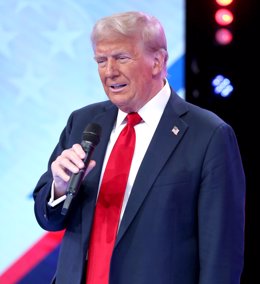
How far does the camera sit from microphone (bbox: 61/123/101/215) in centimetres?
149

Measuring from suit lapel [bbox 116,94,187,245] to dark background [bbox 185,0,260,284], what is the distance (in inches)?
41.7

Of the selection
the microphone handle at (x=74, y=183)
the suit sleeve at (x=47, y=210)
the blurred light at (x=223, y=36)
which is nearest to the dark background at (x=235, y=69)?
the blurred light at (x=223, y=36)

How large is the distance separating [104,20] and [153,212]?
58 cm

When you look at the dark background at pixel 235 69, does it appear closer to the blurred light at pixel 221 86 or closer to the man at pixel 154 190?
the blurred light at pixel 221 86

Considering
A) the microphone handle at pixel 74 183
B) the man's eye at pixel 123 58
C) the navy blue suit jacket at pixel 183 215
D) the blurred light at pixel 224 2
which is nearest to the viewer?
the microphone handle at pixel 74 183

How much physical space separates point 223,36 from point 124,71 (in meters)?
1.15

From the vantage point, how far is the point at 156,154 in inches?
65.6

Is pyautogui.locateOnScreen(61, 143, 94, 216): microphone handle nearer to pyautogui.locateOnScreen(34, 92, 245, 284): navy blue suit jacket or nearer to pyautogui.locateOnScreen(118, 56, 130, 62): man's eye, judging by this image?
pyautogui.locateOnScreen(34, 92, 245, 284): navy blue suit jacket

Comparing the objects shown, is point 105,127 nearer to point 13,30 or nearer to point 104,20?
point 104,20

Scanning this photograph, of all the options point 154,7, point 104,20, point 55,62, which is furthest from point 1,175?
point 104,20

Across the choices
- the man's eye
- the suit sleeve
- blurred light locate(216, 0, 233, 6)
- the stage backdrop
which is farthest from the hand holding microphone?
blurred light locate(216, 0, 233, 6)

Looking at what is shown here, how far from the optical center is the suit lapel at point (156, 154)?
5.33ft

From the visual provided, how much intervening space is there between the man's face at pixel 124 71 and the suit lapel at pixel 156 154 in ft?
0.34

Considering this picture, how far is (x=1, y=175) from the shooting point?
2.78m
